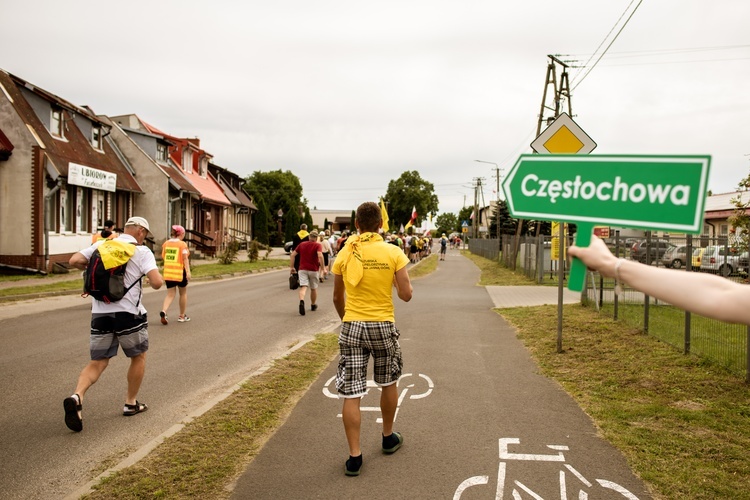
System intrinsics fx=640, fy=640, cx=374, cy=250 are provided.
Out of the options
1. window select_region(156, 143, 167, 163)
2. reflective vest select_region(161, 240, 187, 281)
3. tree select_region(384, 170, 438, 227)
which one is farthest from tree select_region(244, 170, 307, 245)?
reflective vest select_region(161, 240, 187, 281)

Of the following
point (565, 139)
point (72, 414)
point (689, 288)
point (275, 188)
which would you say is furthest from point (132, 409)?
point (275, 188)

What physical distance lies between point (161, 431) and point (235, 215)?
4818 centimetres

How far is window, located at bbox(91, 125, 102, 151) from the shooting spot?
28.6 metres

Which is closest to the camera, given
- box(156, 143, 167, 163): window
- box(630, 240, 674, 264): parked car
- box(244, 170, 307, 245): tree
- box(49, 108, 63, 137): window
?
box(630, 240, 674, 264): parked car

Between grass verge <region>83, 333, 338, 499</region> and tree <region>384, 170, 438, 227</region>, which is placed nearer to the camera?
grass verge <region>83, 333, 338, 499</region>

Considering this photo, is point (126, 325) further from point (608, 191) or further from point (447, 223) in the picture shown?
point (447, 223)

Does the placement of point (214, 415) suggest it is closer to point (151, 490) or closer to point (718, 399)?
point (151, 490)

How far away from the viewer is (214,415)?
5586 millimetres

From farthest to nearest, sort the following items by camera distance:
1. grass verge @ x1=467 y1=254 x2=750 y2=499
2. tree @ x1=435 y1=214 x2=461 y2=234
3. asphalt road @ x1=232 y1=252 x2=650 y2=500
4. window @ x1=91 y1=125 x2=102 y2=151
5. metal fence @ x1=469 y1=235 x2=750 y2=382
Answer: tree @ x1=435 y1=214 x2=461 y2=234, window @ x1=91 y1=125 x2=102 y2=151, metal fence @ x1=469 y1=235 x2=750 y2=382, grass verge @ x1=467 y1=254 x2=750 y2=499, asphalt road @ x1=232 y1=252 x2=650 y2=500

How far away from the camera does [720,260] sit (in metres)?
8.57

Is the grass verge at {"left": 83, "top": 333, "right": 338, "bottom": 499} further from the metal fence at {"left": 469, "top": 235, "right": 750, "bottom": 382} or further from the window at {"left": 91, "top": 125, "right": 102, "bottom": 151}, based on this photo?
the window at {"left": 91, "top": 125, "right": 102, "bottom": 151}

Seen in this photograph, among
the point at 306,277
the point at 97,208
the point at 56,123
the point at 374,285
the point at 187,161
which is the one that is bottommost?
the point at 306,277

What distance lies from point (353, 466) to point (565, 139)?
5.31 m

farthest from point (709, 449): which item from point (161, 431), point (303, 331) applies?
point (303, 331)
